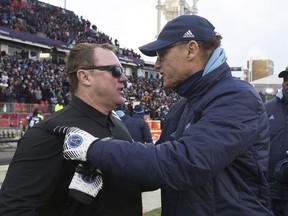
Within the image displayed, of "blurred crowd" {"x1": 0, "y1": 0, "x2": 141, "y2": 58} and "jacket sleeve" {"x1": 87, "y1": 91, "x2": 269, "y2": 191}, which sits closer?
"jacket sleeve" {"x1": 87, "y1": 91, "x2": 269, "y2": 191}

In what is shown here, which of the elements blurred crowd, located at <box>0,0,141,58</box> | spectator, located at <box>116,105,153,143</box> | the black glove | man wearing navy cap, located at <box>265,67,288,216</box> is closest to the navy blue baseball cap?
the black glove

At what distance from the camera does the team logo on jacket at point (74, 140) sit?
5.98 feet

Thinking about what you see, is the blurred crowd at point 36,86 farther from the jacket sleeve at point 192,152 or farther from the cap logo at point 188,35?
the jacket sleeve at point 192,152

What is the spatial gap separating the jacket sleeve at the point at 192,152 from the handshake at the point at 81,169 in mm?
66

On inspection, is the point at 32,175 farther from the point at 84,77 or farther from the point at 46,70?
the point at 46,70

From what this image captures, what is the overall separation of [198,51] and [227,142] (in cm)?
53

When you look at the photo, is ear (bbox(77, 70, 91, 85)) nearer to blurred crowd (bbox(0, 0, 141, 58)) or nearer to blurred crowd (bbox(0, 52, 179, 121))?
blurred crowd (bbox(0, 52, 179, 121))

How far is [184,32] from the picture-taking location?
1981 mm

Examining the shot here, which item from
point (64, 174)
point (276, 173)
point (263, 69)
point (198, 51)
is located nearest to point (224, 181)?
point (198, 51)

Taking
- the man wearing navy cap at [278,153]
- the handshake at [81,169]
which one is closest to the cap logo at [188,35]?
the handshake at [81,169]

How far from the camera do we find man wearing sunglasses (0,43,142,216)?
2020 mm

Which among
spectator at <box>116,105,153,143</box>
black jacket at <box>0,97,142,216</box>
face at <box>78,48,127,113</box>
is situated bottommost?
spectator at <box>116,105,153,143</box>

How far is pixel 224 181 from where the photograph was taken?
1851 millimetres

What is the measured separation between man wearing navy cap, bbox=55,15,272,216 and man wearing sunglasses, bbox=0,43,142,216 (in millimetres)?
238
